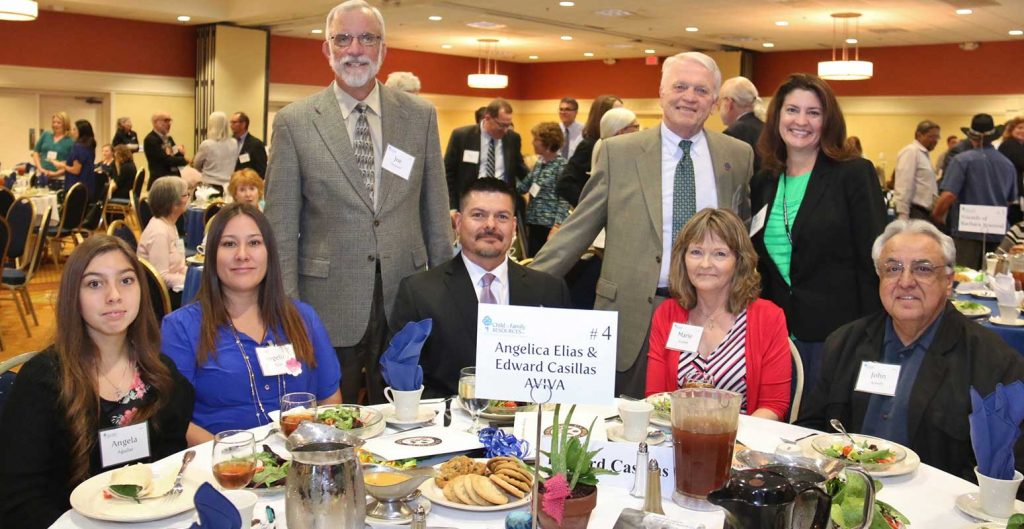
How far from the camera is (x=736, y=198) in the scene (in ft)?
10.6

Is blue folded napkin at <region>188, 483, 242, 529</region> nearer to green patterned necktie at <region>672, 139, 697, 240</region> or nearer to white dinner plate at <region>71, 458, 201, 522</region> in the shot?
white dinner plate at <region>71, 458, 201, 522</region>

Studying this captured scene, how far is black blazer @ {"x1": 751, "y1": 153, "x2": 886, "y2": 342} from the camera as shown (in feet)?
10.2

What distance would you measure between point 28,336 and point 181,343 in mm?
4574

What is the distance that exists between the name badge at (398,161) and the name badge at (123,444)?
4.29ft

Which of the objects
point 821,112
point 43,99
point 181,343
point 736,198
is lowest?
point 181,343

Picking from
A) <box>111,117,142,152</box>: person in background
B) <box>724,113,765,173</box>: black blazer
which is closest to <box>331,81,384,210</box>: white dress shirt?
<box>724,113,765,173</box>: black blazer

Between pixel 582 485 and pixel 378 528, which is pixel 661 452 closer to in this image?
pixel 582 485

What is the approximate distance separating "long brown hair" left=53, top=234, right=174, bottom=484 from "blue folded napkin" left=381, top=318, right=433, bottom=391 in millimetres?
544

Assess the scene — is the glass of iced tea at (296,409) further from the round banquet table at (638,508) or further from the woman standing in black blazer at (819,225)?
the woman standing in black blazer at (819,225)

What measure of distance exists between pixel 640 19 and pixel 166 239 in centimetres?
886

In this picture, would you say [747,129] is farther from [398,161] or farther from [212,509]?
[212,509]

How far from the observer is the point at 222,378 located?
96.7 inches

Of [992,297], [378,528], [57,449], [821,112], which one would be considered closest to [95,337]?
[57,449]

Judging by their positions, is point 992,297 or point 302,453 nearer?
point 302,453
